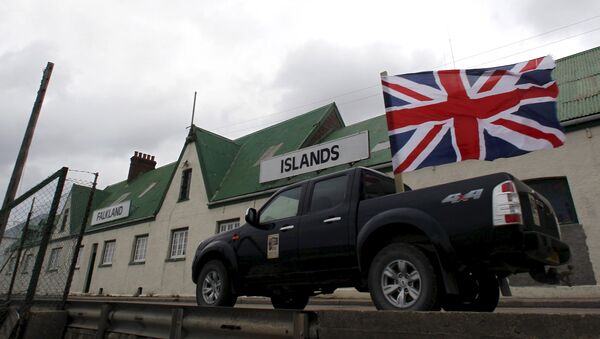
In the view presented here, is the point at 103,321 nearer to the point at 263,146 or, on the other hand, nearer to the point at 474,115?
the point at 474,115

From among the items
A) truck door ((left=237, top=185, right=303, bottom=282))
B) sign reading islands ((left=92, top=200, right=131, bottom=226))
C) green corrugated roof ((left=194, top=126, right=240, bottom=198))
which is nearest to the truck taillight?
truck door ((left=237, top=185, right=303, bottom=282))

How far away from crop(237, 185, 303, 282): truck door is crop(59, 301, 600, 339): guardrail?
2.79ft

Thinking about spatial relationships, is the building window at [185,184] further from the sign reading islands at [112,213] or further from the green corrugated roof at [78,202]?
the green corrugated roof at [78,202]

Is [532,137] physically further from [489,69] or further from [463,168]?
[463,168]

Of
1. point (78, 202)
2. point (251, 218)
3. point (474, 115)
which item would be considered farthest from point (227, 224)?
point (78, 202)

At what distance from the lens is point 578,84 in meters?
12.7

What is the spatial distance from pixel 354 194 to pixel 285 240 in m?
1.10

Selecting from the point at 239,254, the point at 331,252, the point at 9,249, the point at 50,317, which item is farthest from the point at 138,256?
the point at 331,252

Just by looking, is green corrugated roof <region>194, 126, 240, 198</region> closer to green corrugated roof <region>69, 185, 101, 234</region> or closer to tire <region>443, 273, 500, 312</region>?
green corrugated roof <region>69, 185, 101, 234</region>

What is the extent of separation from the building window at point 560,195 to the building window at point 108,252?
22.4 meters

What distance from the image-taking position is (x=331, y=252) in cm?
498

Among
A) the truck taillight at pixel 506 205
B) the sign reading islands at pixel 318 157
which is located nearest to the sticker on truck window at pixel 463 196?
the truck taillight at pixel 506 205

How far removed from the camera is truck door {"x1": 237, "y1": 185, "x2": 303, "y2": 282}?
541 cm

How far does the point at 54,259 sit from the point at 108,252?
61.8ft
